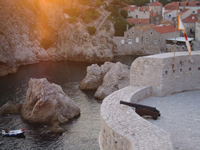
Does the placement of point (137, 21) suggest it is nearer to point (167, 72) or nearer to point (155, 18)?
point (155, 18)

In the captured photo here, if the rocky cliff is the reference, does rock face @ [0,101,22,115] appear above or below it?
below

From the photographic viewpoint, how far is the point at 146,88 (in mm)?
14148

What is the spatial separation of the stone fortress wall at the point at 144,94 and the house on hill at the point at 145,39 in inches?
1734

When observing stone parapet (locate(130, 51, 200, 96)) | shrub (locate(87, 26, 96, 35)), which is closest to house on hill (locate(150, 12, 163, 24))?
shrub (locate(87, 26, 96, 35))

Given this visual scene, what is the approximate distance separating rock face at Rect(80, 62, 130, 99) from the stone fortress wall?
59.5 feet

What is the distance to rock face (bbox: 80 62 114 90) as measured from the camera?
36191mm

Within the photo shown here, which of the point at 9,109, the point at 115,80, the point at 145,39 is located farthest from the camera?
the point at 145,39

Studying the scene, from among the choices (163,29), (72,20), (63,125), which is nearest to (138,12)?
(163,29)

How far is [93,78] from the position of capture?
36.9 m

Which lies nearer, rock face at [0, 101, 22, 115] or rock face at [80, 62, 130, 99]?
rock face at [0, 101, 22, 115]

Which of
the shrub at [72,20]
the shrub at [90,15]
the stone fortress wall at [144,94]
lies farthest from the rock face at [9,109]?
the shrub at [90,15]

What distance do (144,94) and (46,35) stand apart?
2025 inches

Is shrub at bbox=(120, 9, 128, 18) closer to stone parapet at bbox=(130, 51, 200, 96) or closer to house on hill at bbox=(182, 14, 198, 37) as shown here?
house on hill at bbox=(182, 14, 198, 37)

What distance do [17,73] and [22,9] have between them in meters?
20.4
